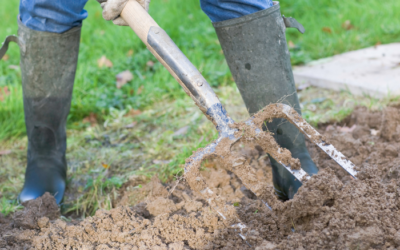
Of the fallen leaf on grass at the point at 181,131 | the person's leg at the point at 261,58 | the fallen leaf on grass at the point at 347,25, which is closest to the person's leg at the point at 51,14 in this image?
the person's leg at the point at 261,58

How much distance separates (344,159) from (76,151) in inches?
61.1

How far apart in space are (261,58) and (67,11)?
834 millimetres

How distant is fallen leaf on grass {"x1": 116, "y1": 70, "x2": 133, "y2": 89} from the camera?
Answer: 2.87m

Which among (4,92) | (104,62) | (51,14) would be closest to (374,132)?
(51,14)

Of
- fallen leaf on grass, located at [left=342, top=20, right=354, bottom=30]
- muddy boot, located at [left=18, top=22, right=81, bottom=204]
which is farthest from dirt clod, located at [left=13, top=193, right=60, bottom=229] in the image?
fallen leaf on grass, located at [left=342, top=20, right=354, bottom=30]

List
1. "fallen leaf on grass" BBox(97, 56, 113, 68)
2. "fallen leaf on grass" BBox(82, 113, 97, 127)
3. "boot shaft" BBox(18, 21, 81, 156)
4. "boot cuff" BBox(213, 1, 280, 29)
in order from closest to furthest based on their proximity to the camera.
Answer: "boot cuff" BBox(213, 1, 280, 29)
"boot shaft" BBox(18, 21, 81, 156)
"fallen leaf on grass" BBox(82, 113, 97, 127)
"fallen leaf on grass" BBox(97, 56, 113, 68)

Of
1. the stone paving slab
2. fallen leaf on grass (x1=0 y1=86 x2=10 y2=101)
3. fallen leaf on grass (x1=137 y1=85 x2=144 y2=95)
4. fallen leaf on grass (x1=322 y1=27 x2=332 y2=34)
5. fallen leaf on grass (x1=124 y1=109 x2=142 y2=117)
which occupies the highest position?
fallen leaf on grass (x1=0 y1=86 x2=10 y2=101)

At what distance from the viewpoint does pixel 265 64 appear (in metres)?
1.38

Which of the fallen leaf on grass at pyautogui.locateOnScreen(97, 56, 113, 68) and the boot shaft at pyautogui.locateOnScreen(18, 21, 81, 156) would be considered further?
the fallen leaf on grass at pyautogui.locateOnScreen(97, 56, 113, 68)

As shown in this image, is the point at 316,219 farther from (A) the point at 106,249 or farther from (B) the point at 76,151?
(B) the point at 76,151

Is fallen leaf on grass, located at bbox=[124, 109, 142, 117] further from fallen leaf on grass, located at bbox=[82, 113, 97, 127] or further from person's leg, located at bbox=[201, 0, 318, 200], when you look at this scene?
person's leg, located at bbox=[201, 0, 318, 200]

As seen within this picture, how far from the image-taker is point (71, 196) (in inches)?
70.5

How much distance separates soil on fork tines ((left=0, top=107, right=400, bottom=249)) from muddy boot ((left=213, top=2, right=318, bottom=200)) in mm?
222

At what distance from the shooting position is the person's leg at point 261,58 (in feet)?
4.42
